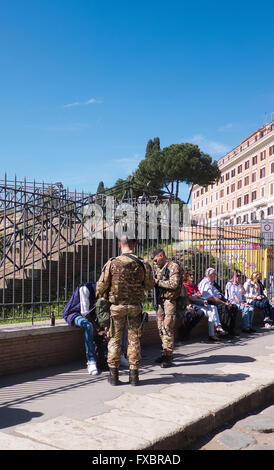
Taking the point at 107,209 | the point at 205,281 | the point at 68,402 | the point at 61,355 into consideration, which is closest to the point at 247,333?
the point at 205,281

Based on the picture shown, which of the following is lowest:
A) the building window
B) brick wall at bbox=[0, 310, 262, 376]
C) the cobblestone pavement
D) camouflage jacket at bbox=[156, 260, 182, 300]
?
the cobblestone pavement

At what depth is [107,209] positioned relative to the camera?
8250 millimetres

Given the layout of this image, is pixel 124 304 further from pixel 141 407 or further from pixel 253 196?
pixel 253 196

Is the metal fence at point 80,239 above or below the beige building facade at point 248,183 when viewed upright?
below

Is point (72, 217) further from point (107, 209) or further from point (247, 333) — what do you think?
point (247, 333)

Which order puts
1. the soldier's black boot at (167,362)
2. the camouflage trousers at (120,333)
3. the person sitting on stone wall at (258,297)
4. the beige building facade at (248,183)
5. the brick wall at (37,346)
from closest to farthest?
the camouflage trousers at (120,333)
the brick wall at (37,346)
the soldier's black boot at (167,362)
the person sitting on stone wall at (258,297)
the beige building facade at (248,183)

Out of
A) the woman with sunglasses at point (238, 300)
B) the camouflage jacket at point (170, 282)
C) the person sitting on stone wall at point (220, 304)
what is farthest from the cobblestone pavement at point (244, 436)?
the woman with sunglasses at point (238, 300)

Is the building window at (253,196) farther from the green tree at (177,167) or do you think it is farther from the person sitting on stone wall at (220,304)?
the person sitting on stone wall at (220,304)

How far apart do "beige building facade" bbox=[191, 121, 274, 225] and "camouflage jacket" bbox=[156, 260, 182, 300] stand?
44923mm

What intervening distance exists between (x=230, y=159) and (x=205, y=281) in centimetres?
6489

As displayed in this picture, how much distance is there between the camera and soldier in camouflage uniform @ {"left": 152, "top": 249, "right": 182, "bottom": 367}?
6528mm

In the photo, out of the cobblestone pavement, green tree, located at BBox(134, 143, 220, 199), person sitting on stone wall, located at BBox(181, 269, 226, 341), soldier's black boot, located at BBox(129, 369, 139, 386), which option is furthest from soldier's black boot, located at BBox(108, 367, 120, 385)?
green tree, located at BBox(134, 143, 220, 199)

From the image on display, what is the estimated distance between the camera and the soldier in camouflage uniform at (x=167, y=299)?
21.4 ft

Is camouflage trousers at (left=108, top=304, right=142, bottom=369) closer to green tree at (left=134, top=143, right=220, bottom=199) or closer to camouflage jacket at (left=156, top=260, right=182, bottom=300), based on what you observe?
camouflage jacket at (left=156, top=260, right=182, bottom=300)
